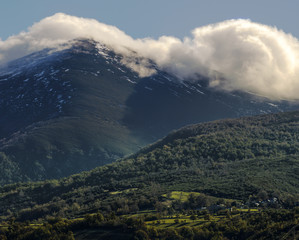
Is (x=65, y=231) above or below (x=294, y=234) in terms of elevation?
→ below

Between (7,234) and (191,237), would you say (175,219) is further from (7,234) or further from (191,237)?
(7,234)

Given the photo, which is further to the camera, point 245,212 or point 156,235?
point 245,212

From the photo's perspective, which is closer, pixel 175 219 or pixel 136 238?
pixel 136 238

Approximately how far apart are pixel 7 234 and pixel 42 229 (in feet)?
58.3

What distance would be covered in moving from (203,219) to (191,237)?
2551 centimetres

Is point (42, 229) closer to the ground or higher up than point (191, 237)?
closer to the ground

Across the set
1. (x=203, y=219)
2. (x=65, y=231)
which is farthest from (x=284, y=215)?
(x=65, y=231)

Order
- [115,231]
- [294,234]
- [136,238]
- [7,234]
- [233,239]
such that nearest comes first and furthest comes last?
[294,234], [233,239], [136,238], [115,231], [7,234]

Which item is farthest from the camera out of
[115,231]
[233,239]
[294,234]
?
[115,231]

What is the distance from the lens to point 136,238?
16800cm

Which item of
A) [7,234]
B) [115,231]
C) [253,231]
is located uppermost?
[253,231]

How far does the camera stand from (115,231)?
7131 inches

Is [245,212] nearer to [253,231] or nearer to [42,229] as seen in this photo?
[253,231]

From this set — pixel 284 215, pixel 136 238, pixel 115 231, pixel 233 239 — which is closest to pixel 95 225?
pixel 115 231
